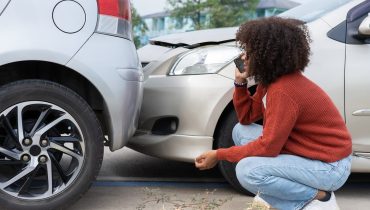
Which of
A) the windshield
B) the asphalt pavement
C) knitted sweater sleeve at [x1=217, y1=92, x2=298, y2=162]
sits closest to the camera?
knitted sweater sleeve at [x1=217, y1=92, x2=298, y2=162]

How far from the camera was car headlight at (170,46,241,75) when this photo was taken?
3.63 meters

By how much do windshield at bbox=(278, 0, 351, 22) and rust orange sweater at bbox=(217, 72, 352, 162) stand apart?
48.9 inches

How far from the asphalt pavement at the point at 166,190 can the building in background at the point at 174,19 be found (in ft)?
94.9

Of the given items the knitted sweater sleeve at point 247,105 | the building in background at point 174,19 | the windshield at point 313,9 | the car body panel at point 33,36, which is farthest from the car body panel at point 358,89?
the building in background at point 174,19

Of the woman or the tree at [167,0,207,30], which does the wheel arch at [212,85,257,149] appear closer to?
the woman

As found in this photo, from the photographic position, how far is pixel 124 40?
3.26 meters

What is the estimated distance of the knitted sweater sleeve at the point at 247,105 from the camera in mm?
3127

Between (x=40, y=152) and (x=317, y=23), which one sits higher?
(x=317, y=23)

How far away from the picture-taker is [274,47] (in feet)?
8.71

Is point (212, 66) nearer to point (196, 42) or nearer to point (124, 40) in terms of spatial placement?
point (196, 42)

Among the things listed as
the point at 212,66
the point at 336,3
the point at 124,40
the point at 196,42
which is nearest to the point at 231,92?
the point at 212,66

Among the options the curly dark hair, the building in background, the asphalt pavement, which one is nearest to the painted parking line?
the asphalt pavement

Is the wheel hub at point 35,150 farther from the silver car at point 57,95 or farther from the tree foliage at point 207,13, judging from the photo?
the tree foliage at point 207,13

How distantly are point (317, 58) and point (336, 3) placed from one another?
1.97 ft
